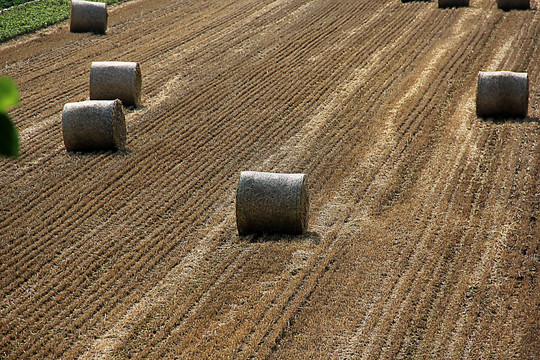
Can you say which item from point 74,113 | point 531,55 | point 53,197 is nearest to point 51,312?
point 53,197

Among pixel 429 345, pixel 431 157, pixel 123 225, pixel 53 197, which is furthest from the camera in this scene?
pixel 431 157

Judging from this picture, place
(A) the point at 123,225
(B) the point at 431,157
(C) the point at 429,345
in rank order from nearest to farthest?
(C) the point at 429,345 < (A) the point at 123,225 < (B) the point at 431,157

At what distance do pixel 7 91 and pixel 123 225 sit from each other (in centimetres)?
978

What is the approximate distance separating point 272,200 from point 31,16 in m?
19.2

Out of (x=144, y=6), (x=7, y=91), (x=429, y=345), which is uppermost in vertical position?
(x=7, y=91)

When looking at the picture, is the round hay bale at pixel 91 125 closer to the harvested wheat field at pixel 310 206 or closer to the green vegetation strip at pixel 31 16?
the harvested wheat field at pixel 310 206

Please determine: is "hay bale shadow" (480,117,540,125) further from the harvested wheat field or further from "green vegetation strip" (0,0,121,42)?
"green vegetation strip" (0,0,121,42)

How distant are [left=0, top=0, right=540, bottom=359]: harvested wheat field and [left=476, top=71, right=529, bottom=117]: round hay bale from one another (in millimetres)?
384

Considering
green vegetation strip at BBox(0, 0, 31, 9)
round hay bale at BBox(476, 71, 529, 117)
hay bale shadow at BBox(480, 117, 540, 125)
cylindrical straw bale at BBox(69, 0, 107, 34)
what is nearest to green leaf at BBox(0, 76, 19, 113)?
round hay bale at BBox(476, 71, 529, 117)

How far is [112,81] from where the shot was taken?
51.9ft

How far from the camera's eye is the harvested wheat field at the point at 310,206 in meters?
7.61

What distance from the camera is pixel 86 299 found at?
8516 millimetres

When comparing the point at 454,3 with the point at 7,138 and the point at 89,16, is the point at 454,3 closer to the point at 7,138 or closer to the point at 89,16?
the point at 89,16

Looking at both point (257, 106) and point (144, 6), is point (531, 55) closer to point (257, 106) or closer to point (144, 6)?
point (257, 106)
